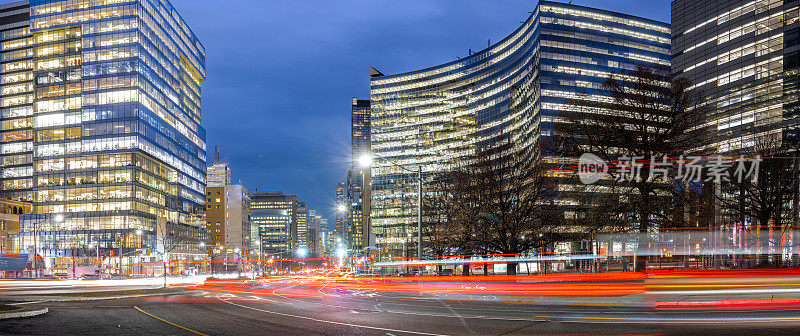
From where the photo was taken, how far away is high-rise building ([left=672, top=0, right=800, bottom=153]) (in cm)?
11962

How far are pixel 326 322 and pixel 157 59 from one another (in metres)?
141

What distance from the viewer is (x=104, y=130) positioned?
132 meters

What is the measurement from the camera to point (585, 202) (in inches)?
1426

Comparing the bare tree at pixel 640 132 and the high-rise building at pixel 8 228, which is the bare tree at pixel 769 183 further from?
the high-rise building at pixel 8 228

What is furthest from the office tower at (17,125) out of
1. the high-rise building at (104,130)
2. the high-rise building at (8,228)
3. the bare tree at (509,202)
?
the bare tree at (509,202)

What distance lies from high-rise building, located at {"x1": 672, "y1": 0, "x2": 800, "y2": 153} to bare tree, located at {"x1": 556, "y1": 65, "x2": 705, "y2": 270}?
86.4 meters

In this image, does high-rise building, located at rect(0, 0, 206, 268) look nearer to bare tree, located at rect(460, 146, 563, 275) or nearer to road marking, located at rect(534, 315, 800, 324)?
bare tree, located at rect(460, 146, 563, 275)

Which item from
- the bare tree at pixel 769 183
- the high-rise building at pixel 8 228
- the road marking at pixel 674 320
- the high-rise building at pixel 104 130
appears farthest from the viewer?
the high-rise building at pixel 104 130

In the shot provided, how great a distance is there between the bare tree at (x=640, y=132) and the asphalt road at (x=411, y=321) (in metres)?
13.7

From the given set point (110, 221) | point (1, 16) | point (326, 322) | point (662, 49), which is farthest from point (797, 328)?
point (1, 16)

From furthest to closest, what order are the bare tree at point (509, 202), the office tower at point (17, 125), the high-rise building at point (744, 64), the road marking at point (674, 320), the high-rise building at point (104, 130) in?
1. the office tower at point (17, 125)
2. the high-rise building at point (104, 130)
3. the high-rise building at point (744, 64)
4. the bare tree at point (509, 202)
5. the road marking at point (674, 320)

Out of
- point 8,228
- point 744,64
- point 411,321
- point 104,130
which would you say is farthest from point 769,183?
point 8,228

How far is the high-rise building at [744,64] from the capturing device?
120 meters

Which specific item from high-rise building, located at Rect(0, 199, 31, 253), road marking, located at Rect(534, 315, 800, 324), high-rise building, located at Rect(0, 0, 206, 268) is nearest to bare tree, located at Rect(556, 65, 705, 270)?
road marking, located at Rect(534, 315, 800, 324)
